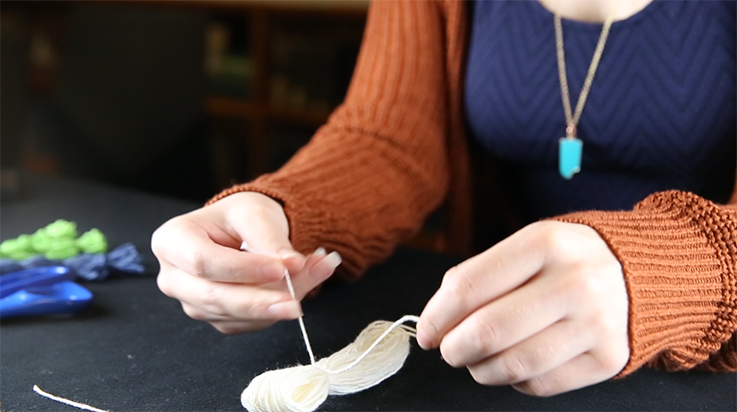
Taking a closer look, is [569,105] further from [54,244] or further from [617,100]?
[54,244]

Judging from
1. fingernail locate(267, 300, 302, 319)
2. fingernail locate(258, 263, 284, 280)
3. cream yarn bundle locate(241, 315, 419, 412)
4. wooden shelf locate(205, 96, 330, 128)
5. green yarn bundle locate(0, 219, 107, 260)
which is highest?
fingernail locate(258, 263, 284, 280)

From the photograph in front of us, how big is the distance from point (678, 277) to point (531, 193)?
1.25 ft

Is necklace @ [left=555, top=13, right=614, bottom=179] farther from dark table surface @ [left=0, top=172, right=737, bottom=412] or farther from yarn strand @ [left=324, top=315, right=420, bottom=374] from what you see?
yarn strand @ [left=324, top=315, right=420, bottom=374]

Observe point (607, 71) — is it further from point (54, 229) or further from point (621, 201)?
point (54, 229)

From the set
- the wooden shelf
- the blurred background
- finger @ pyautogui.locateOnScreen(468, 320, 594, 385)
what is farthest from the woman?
the wooden shelf

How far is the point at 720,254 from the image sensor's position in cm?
44

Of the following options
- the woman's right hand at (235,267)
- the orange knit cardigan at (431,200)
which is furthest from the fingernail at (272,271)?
the orange knit cardigan at (431,200)

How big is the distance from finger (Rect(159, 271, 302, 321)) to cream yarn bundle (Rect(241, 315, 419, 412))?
4cm

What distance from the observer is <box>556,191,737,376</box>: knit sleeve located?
15.5 inches

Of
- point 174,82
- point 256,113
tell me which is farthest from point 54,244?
point 256,113

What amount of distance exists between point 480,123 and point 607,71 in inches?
5.6

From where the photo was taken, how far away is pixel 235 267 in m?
0.46

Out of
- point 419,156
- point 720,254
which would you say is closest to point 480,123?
point 419,156

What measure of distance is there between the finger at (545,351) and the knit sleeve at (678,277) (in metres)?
0.04
